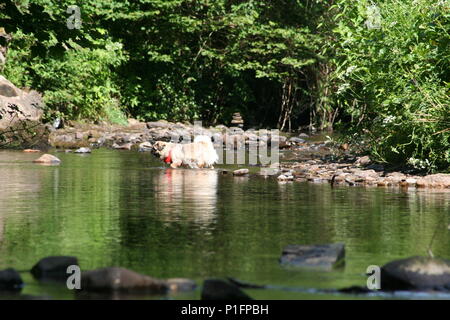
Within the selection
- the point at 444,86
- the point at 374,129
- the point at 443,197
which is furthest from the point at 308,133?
the point at 443,197

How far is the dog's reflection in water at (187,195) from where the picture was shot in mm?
11867

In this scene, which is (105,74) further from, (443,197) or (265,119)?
(443,197)

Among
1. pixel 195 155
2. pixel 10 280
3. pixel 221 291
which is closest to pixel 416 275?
pixel 221 291

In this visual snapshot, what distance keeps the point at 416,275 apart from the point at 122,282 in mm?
2257

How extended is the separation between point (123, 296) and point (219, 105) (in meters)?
30.8

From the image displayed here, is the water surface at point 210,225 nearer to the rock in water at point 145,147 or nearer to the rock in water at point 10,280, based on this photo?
the rock in water at point 10,280

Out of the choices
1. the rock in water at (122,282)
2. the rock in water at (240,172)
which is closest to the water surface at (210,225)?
the rock in water at (122,282)

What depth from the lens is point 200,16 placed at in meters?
35.9

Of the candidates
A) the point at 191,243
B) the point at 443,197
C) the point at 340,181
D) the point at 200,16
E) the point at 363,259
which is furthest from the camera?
the point at 200,16

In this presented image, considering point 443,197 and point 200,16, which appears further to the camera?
point 200,16

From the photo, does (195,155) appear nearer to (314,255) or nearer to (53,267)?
(314,255)

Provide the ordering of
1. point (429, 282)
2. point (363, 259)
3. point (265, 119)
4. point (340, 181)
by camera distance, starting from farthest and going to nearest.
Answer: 1. point (265, 119)
2. point (340, 181)
3. point (363, 259)
4. point (429, 282)

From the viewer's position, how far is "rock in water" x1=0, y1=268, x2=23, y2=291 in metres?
7.52

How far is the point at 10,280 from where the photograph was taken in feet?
24.9
